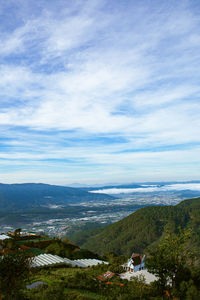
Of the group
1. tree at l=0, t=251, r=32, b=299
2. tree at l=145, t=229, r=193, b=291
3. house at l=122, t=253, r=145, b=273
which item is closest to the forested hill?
house at l=122, t=253, r=145, b=273

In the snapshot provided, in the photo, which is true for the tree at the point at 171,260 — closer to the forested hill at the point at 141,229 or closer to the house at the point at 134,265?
the house at the point at 134,265

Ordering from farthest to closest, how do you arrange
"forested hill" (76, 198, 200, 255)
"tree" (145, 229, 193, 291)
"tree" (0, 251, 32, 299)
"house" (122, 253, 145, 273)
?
"forested hill" (76, 198, 200, 255), "house" (122, 253, 145, 273), "tree" (145, 229, 193, 291), "tree" (0, 251, 32, 299)

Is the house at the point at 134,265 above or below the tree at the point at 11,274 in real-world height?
below

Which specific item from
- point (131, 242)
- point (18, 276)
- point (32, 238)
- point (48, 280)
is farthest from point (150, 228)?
point (18, 276)

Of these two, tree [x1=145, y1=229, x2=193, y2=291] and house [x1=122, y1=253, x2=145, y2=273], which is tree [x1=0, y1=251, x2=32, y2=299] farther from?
house [x1=122, y1=253, x2=145, y2=273]

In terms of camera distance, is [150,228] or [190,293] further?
[150,228]

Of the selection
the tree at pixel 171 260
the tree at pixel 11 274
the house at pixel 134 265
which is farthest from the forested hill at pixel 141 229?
the tree at pixel 11 274

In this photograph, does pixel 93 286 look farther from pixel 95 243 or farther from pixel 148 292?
pixel 95 243

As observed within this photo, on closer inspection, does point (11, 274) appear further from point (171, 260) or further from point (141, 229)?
point (141, 229)
